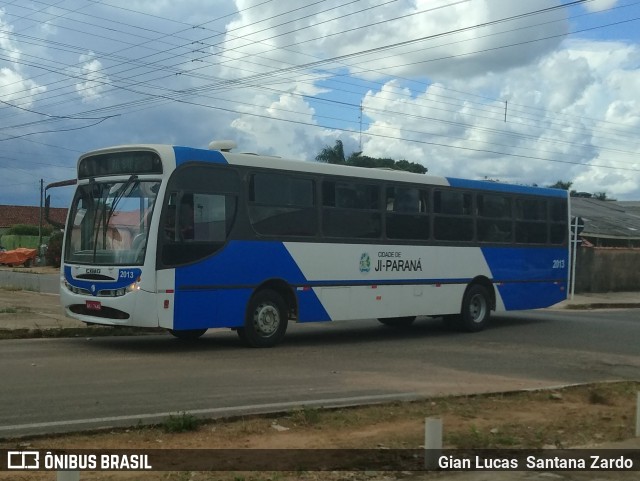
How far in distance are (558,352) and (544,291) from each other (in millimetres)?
4868

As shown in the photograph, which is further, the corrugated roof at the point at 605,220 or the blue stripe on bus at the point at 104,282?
the corrugated roof at the point at 605,220

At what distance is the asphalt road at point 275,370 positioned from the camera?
28.4ft

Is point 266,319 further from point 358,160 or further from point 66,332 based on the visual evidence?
point 358,160

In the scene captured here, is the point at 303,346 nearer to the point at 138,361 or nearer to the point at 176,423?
the point at 138,361

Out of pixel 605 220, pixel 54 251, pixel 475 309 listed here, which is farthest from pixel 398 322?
pixel 54 251

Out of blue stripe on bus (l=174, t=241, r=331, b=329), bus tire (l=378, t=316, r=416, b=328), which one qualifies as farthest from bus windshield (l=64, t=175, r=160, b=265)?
bus tire (l=378, t=316, r=416, b=328)

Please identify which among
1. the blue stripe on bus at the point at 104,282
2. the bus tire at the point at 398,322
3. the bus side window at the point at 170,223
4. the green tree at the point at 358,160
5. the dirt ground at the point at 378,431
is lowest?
the dirt ground at the point at 378,431

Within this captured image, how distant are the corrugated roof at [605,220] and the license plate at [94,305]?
31.6 meters

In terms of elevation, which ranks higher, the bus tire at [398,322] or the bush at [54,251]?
the bush at [54,251]

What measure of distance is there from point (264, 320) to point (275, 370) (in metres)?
2.43

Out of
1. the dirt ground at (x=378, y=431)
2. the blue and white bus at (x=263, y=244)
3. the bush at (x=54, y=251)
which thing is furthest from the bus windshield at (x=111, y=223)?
the bush at (x=54, y=251)

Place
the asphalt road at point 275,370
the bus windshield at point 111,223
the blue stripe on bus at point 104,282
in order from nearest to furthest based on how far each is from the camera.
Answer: the asphalt road at point 275,370 → the blue stripe on bus at point 104,282 → the bus windshield at point 111,223

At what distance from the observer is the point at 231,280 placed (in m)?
13.3

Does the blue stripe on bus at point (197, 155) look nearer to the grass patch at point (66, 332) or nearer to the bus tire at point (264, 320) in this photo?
the bus tire at point (264, 320)
